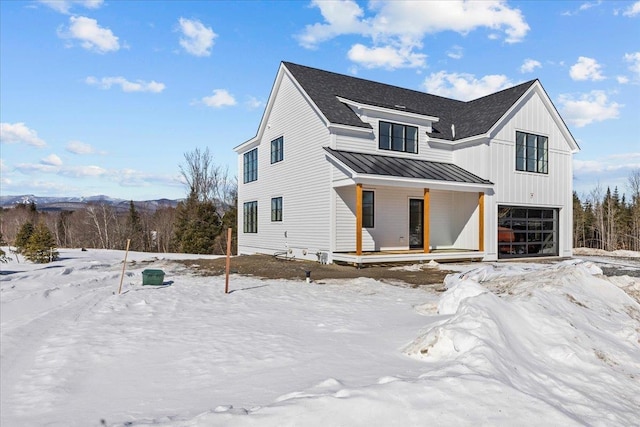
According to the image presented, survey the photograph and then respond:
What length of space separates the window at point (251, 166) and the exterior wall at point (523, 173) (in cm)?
1086

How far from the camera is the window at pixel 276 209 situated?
19.9 m

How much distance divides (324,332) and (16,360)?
14.0 feet

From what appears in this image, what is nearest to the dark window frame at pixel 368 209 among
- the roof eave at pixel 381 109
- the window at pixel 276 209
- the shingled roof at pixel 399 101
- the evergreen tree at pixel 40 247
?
the shingled roof at pixel 399 101

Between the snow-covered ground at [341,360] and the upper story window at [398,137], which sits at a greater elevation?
the upper story window at [398,137]

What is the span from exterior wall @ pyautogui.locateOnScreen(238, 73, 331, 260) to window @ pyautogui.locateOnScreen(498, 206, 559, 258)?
28.9 feet

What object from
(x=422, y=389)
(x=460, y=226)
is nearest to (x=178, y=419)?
(x=422, y=389)

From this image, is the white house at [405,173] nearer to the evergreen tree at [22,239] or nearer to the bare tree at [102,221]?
the evergreen tree at [22,239]

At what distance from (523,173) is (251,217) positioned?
14463 mm

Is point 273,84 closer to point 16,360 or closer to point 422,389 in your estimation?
point 16,360

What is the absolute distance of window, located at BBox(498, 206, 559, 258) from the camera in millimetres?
18953

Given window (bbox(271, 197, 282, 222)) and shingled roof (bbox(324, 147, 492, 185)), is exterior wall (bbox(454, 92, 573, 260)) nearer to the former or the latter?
shingled roof (bbox(324, 147, 492, 185))

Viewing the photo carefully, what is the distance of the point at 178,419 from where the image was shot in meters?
3.30

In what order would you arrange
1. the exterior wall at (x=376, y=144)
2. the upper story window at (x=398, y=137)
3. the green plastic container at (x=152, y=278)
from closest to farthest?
the green plastic container at (x=152, y=278) → the exterior wall at (x=376, y=144) → the upper story window at (x=398, y=137)

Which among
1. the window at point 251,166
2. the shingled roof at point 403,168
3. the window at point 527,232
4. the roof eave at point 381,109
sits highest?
the roof eave at point 381,109
